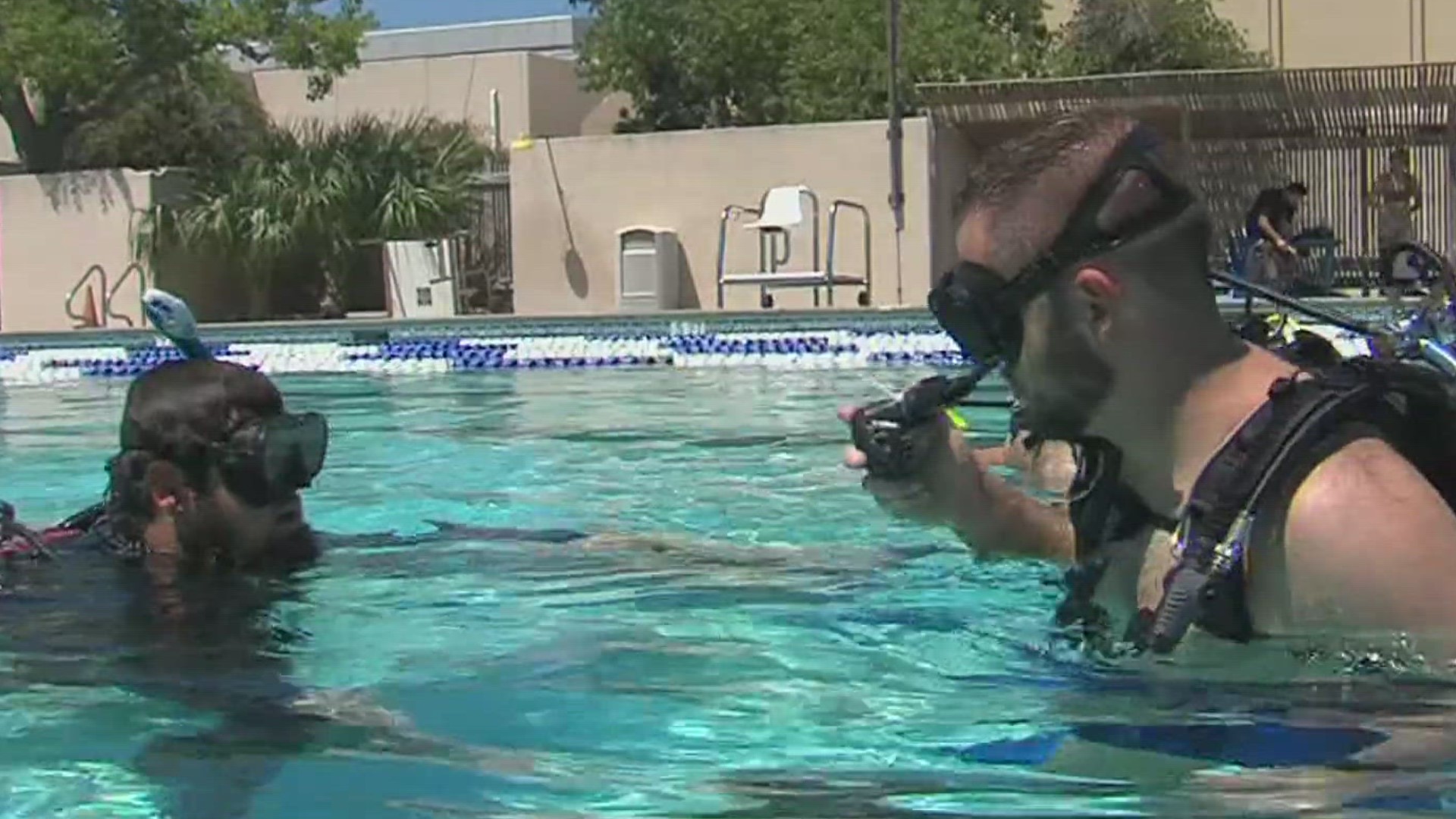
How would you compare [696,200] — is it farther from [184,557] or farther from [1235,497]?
[1235,497]

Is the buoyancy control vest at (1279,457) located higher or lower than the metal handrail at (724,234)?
lower

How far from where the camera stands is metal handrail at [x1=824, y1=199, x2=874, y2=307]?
16859 millimetres

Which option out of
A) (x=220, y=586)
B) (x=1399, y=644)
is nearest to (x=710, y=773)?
(x=1399, y=644)

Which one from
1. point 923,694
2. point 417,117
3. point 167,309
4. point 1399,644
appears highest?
point 417,117

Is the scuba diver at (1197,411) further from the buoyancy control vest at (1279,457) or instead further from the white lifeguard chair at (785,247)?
the white lifeguard chair at (785,247)

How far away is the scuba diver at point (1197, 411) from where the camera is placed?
7.63 ft

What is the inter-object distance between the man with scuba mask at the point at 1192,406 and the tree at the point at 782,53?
22.3m

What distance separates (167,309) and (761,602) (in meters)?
1.36

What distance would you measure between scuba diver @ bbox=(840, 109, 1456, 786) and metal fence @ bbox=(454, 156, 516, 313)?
16.3 meters

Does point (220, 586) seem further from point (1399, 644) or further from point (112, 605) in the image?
point (1399, 644)

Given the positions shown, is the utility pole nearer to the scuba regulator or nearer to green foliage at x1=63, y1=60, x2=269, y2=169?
green foliage at x1=63, y1=60, x2=269, y2=169

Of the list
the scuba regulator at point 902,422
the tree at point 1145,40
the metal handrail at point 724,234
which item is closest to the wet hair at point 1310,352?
the scuba regulator at point 902,422

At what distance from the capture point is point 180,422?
3.66m

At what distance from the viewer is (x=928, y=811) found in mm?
2455
